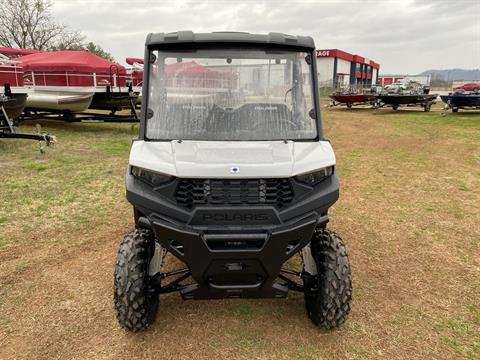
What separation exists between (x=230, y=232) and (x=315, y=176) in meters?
0.73

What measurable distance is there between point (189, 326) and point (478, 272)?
2.96m

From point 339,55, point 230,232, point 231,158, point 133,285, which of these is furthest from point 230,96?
point 339,55

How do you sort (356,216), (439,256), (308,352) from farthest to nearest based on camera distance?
(356,216) < (439,256) < (308,352)

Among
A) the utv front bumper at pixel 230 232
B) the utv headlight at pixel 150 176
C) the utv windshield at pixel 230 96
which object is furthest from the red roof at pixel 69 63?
the utv front bumper at pixel 230 232

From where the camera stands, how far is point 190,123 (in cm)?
310

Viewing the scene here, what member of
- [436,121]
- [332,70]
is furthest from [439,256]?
[332,70]

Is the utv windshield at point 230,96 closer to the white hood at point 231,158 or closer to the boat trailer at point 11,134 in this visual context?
the white hood at point 231,158

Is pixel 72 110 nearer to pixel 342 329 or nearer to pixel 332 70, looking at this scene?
pixel 342 329

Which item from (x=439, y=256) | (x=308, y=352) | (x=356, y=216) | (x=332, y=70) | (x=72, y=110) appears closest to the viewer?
(x=308, y=352)

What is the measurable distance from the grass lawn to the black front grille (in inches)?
44.2

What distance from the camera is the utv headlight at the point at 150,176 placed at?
8.76 feet

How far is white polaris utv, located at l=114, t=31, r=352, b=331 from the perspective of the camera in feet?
8.53

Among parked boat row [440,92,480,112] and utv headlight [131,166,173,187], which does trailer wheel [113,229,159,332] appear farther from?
parked boat row [440,92,480,112]

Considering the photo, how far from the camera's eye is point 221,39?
2908 mm
